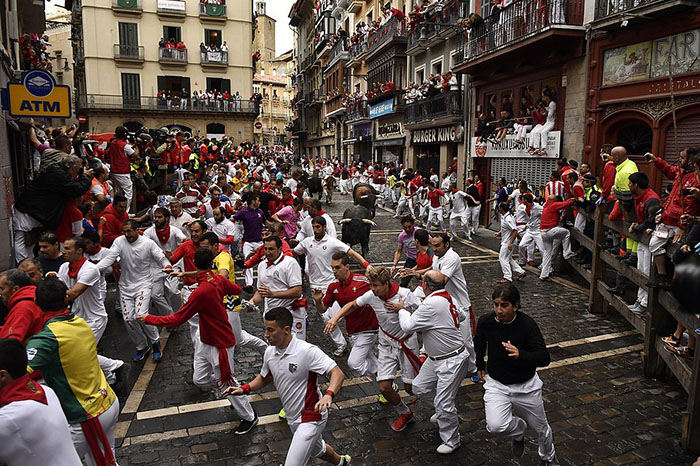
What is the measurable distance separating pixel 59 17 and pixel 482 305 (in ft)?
220

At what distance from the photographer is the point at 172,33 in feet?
140

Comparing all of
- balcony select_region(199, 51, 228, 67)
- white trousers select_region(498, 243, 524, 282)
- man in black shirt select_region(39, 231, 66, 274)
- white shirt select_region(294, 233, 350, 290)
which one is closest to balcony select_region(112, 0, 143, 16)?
balcony select_region(199, 51, 228, 67)

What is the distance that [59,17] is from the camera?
59.1m

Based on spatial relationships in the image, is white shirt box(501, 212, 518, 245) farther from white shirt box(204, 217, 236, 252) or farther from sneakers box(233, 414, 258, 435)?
sneakers box(233, 414, 258, 435)

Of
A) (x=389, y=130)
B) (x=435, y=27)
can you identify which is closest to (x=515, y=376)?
(x=435, y=27)

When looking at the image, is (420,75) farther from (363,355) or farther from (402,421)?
(402,421)

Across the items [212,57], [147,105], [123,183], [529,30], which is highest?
[212,57]

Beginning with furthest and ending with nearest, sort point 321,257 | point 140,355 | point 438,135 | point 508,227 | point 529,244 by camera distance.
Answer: point 438,135
point 529,244
point 508,227
point 321,257
point 140,355

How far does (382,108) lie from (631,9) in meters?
20.2

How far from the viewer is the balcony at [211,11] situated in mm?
42594

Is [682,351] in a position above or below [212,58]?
below

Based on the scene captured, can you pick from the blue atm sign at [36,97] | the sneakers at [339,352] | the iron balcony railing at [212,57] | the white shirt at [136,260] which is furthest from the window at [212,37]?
the sneakers at [339,352]

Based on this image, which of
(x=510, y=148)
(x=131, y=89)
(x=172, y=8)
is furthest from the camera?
(x=172, y=8)

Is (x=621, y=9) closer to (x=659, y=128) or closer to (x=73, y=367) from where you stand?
(x=659, y=128)
